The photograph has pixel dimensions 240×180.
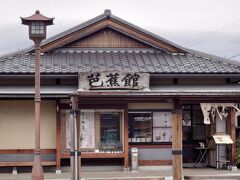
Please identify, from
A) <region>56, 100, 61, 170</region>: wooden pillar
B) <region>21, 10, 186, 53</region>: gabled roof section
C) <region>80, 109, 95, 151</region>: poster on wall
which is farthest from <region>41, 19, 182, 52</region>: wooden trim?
<region>80, 109, 95, 151</region>: poster on wall

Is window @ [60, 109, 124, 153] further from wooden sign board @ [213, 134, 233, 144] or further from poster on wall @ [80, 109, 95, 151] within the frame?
wooden sign board @ [213, 134, 233, 144]

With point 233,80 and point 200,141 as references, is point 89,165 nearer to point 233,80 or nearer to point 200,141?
point 200,141

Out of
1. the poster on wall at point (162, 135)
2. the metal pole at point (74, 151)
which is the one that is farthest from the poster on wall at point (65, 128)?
the metal pole at point (74, 151)

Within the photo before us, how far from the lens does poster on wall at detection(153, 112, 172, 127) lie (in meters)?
20.2

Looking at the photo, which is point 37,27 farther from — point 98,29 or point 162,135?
point 162,135

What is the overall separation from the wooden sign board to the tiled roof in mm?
2319

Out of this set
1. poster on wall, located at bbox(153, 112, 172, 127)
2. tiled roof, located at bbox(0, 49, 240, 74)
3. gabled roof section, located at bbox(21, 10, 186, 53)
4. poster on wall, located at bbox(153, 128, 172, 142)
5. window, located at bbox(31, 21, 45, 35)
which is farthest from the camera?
gabled roof section, located at bbox(21, 10, 186, 53)

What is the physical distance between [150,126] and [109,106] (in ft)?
5.90

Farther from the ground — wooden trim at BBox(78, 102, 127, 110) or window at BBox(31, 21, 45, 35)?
window at BBox(31, 21, 45, 35)

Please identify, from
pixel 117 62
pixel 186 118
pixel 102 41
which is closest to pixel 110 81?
pixel 117 62

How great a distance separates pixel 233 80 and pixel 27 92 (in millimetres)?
7562

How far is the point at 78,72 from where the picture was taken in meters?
18.8

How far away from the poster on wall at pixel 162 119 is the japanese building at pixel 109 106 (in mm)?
37

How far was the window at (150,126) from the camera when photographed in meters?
20.1
